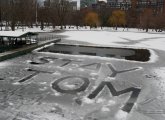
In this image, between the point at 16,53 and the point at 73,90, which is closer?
the point at 73,90

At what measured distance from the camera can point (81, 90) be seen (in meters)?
15.5

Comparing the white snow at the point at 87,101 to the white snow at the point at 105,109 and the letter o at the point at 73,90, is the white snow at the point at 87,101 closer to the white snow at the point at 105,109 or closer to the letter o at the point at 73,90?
the white snow at the point at 105,109

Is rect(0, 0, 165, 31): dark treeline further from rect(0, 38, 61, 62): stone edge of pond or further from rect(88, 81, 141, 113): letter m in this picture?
rect(88, 81, 141, 113): letter m

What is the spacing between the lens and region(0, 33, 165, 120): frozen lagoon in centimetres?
1197

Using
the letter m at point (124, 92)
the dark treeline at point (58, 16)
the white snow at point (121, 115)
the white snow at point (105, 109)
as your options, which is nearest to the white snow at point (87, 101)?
the letter m at point (124, 92)

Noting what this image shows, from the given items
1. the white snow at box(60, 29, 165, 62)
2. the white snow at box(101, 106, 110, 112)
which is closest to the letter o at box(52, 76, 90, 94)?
the white snow at box(101, 106, 110, 112)

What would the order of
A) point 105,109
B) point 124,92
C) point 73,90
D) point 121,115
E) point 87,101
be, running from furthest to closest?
point 73,90 < point 124,92 < point 87,101 < point 105,109 < point 121,115

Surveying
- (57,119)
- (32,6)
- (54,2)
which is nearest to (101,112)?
(57,119)

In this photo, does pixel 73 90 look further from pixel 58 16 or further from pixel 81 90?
pixel 58 16

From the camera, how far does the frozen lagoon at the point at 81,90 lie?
12.0 metres

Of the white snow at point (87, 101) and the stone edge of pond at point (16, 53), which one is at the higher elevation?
the stone edge of pond at point (16, 53)

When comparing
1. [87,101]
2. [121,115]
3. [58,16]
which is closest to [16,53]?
[87,101]

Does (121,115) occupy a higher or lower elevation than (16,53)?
lower

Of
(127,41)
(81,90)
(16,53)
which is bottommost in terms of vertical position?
(81,90)
